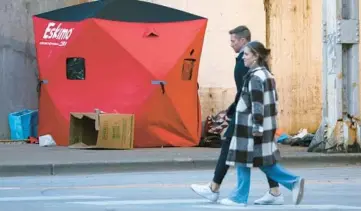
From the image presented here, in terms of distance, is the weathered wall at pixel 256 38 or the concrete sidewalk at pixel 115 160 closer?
the concrete sidewalk at pixel 115 160

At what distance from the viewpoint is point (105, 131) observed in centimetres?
1745

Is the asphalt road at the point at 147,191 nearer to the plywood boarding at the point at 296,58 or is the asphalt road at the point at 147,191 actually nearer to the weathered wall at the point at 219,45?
the plywood boarding at the point at 296,58

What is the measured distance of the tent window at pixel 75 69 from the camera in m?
18.5

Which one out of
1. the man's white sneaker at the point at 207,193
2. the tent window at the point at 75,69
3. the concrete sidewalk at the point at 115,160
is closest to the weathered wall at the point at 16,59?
the tent window at the point at 75,69

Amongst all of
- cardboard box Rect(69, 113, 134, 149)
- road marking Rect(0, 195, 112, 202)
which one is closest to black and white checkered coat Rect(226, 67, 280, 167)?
road marking Rect(0, 195, 112, 202)

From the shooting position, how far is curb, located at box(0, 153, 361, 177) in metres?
14.4

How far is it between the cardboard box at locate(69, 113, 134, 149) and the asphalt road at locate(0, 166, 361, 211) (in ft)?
10.1

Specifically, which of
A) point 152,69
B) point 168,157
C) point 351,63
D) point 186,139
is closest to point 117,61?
point 152,69

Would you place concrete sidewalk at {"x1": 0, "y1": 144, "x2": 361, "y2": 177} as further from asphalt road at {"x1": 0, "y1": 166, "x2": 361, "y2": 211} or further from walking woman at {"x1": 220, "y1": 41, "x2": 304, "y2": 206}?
walking woman at {"x1": 220, "y1": 41, "x2": 304, "y2": 206}

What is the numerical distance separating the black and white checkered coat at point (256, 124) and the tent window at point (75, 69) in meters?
9.79

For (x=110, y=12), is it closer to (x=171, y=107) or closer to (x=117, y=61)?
(x=117, y=61)

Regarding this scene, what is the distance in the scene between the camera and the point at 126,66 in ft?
60.0

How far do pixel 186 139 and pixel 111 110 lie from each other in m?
1.59

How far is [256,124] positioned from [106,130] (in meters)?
8.79
